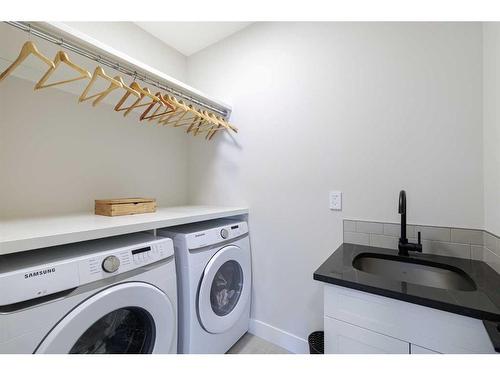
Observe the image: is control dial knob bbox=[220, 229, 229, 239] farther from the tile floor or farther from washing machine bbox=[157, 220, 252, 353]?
the tile floor

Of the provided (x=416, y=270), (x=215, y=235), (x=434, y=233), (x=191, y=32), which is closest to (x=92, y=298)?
(x=215, y=235)

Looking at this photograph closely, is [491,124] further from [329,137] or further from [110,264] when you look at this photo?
[110,264]

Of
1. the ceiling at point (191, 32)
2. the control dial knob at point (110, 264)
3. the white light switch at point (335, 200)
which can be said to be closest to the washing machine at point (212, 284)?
the control dial knob at point (110, 264)

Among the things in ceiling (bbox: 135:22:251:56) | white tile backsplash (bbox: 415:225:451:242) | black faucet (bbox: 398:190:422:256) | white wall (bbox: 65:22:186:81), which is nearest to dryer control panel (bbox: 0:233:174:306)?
black faucet (bbox: 398:190:422:256)

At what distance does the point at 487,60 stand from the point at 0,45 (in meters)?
2.33

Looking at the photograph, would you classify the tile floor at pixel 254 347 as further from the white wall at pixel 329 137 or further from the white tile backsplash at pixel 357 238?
the white tile backsplash at pixel 357 238

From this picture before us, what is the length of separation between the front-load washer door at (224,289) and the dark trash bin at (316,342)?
0.50m

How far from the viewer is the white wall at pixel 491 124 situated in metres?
0.93

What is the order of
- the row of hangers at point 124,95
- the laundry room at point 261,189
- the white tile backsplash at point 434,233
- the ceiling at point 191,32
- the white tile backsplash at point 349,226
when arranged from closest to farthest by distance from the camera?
the laundry room at point 261,189 < the row of hangers at point 124,95 < the white tile backsplash at point 434,233 < the white tile backsplash at point 349,226 < the ceiling at point 191,32

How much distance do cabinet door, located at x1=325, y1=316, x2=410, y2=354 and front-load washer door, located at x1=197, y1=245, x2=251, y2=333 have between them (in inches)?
26.5

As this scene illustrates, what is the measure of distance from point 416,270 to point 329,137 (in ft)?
2.87

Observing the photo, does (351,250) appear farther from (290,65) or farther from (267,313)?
(290,65)

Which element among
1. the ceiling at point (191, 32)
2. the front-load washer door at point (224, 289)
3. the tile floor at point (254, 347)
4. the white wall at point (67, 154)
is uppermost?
the ceiling at point (191, 32)
